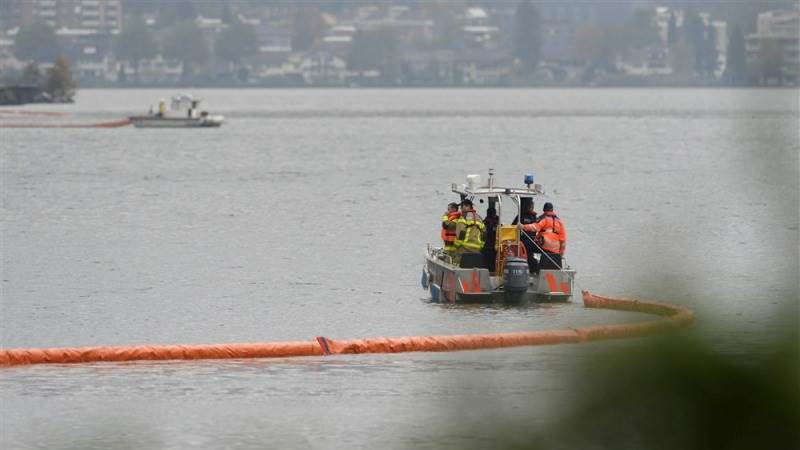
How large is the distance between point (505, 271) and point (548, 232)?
120cm

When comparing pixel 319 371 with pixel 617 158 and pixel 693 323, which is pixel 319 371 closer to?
pixel 693 323

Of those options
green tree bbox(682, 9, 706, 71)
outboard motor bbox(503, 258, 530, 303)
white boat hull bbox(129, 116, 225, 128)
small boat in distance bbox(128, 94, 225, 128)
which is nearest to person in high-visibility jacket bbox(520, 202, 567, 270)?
outboard motor bbox(503, 258, 530, 303)

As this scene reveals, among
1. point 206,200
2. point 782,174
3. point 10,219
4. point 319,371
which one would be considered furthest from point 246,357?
point 206,200

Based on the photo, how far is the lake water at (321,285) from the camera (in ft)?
23.1

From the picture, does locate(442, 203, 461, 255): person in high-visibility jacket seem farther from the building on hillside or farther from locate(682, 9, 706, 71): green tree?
the building on hillside

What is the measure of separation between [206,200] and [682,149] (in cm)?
8078

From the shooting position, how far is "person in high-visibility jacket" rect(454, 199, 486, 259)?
1337 inches

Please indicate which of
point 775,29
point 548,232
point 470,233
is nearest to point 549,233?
point 548,232

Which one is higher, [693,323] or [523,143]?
[693,323]

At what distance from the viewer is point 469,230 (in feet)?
111

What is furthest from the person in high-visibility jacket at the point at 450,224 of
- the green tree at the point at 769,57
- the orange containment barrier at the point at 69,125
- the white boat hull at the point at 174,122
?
the orange containment barrier at the point at 69,125

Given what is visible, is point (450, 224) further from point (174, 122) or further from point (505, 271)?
point (174, 122)

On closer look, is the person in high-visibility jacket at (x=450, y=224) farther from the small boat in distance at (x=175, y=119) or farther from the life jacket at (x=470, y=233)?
the small boat in distance at (x=175, y=119)

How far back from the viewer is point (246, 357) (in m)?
29.7
